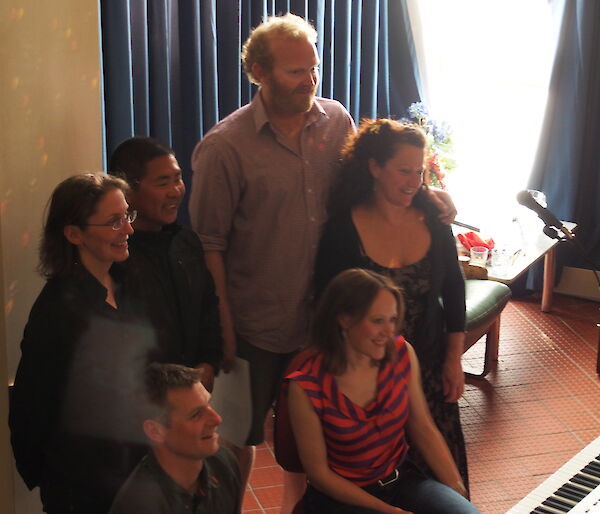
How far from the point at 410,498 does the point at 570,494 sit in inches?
14.1

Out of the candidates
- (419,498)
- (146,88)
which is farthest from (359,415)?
(146,88)

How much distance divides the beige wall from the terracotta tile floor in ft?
4.44

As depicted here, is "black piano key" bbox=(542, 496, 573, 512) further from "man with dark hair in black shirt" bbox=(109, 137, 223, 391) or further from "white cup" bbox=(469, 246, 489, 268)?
"white cup" bbox=(469, 246, 489, 268)

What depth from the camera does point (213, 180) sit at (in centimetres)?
239

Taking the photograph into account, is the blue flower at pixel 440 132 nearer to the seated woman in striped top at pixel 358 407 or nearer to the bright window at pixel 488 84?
the bright window at pixel 488 84

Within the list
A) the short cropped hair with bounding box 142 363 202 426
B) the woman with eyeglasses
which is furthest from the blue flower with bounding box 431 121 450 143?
the short cropped hair with bounding box 142 363 202 426

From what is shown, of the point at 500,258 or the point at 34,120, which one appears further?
the point at 500,258

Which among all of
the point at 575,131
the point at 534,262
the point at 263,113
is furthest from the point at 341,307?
the point at 575,131

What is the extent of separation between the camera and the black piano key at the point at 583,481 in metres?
2.19

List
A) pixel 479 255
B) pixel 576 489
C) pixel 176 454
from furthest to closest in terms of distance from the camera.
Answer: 1. pixel 479 255
2. pixel 576 489
3. pixel 176 454

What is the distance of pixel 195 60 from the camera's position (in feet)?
11.4

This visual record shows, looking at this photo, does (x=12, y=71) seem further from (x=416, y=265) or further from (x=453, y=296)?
(x=453, y=296)

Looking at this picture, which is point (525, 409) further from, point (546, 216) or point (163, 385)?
point (163, 385)

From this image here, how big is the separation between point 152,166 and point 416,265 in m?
0.76
